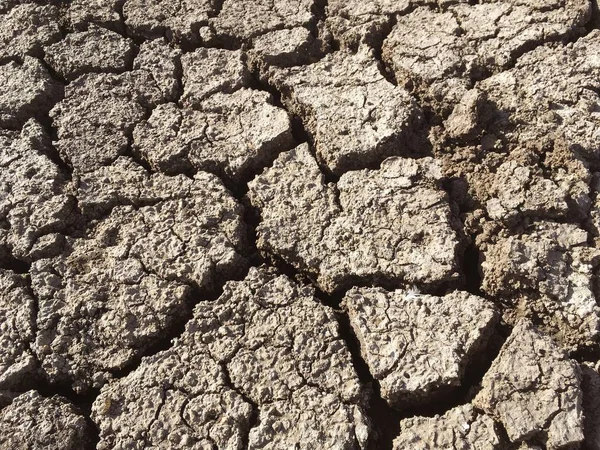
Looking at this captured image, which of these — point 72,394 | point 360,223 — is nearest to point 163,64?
point 360,223

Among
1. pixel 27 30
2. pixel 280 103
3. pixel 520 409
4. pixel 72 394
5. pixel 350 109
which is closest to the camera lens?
pixel 520 409

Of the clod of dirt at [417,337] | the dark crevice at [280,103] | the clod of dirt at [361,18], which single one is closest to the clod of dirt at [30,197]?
the dark crevice at [280,103]

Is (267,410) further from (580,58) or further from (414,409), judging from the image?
(580,58)

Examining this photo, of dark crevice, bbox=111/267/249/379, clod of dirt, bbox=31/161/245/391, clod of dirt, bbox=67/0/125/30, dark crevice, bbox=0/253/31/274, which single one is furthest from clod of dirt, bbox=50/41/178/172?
dark crevice, bbox=111/267/249/379

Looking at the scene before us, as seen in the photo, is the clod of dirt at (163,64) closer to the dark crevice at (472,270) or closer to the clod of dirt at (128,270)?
the clod of dirt at (128,270)

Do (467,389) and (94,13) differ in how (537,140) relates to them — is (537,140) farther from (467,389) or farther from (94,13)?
(94,13)

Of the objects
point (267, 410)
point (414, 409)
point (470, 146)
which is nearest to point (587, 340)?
point (414, 409)

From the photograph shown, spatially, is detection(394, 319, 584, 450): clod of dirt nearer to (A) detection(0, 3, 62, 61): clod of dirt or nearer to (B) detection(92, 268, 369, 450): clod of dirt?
(B) detection(92, 268, 369, 450): clod of dirt
